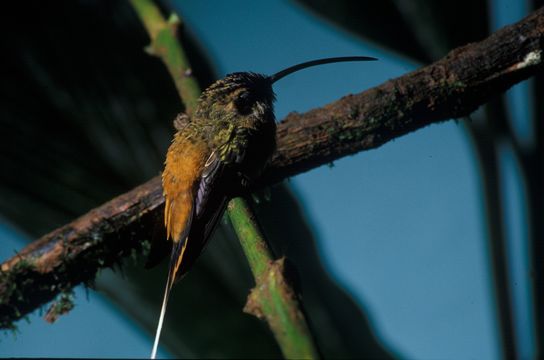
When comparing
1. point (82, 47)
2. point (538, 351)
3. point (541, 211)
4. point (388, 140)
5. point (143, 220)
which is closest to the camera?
point (143, 220)

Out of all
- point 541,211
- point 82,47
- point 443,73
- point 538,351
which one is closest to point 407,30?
point 443,73

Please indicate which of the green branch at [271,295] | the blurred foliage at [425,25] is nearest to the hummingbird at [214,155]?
the green branch at [271,295]

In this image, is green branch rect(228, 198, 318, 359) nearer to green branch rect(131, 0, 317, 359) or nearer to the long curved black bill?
green branch rect(131, 0, 317, 359)

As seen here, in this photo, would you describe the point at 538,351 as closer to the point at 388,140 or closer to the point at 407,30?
the point at 388,140

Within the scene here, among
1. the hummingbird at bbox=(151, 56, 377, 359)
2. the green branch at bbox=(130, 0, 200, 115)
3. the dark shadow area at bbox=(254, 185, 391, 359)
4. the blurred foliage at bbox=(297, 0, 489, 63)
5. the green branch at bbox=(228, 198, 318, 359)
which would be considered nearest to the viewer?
the green branch at bbox=(228, 198, 318, 359)

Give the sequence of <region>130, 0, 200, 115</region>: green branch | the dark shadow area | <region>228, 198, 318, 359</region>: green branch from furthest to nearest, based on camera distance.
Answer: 1. the dark shadow area
2. <region>130, 0, 200, 115</region>: green branch
3. <region>228, 198, 318, 359</region>: green branch

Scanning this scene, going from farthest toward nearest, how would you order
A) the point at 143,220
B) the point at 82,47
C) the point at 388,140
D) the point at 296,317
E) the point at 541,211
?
1. the point at 82,47
2. the point at 541,211
3. the point at 388,140
4. the point at 143,220
5. the point at 296,317

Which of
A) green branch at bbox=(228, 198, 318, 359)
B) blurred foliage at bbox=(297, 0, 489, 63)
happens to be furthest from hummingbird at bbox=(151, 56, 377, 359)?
blurred foliage at bbox=(297, 0, 489, 63)

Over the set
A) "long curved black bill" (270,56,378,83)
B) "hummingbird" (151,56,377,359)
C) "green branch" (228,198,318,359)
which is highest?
"long curved black bill" (270,56,378,83)
